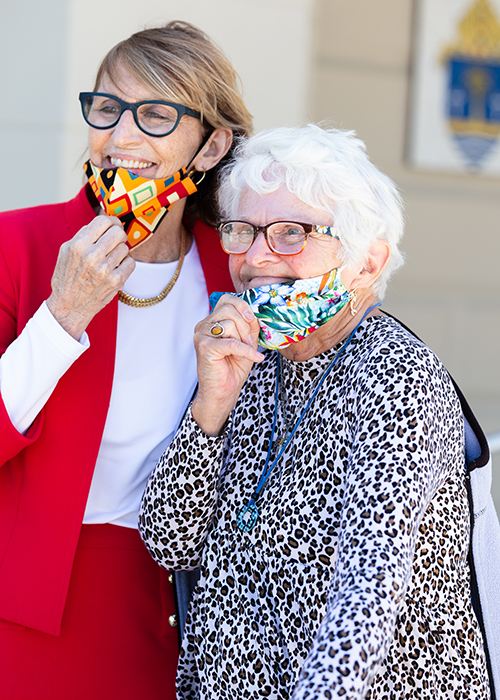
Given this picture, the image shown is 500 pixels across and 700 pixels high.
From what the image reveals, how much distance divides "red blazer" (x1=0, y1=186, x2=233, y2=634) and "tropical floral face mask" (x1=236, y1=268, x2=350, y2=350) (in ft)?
1.72

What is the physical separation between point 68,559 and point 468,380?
3.85 meters

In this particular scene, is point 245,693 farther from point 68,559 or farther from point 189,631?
point 68,559

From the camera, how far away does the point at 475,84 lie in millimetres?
4918

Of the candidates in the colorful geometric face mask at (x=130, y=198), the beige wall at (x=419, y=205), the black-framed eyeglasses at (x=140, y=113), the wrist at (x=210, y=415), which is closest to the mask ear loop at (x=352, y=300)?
the wrist at (x=210, y=415)

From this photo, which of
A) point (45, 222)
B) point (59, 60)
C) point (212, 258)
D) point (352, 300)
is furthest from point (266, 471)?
point (59, 60)

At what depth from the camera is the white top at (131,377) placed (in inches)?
71.2

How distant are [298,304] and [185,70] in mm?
861

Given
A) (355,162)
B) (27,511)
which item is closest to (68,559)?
(27,511)

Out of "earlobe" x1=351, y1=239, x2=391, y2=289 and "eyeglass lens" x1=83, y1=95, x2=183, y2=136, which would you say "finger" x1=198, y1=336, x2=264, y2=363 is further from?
"eyeglass lens" x1=83, y1=95, x2=183, y2=136

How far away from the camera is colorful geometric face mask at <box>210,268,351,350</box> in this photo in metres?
1.74

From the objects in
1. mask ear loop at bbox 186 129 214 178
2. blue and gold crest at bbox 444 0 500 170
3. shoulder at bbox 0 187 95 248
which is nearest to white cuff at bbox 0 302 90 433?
shoulder at bbox 0 187 95 248

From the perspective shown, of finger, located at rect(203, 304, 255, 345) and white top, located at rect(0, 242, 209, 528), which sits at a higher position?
finger, located at rect(203, 304, 255, 345)

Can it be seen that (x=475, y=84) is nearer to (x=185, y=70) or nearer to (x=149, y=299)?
(x=185, y=70)

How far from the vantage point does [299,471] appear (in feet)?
5.52
